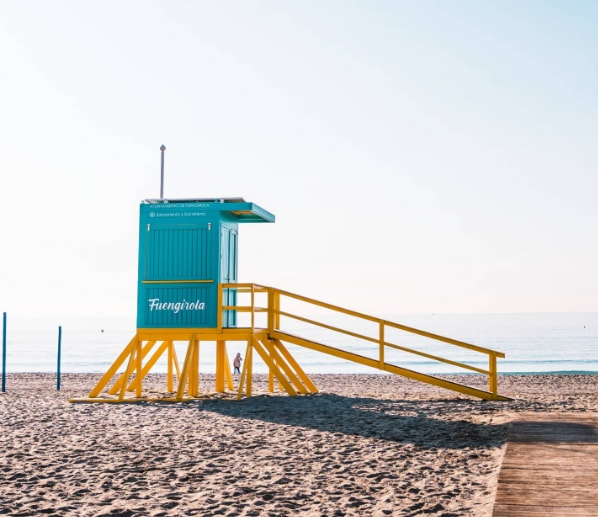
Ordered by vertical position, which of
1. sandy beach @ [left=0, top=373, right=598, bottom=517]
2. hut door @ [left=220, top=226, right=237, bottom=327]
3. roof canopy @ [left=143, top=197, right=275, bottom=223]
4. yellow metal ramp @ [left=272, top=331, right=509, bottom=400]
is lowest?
sandy beach @ [left=0, top=373, right=598, bottom=517]

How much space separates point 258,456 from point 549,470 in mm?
3002

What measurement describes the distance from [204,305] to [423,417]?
4.70 meters

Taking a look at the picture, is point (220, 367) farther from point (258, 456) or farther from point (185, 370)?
point (258, 456)

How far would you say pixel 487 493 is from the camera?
6.68 meters

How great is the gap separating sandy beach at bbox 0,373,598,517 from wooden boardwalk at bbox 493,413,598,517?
18 centimetres

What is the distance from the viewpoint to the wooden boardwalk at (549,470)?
5.96m

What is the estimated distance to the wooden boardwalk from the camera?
5961 mm

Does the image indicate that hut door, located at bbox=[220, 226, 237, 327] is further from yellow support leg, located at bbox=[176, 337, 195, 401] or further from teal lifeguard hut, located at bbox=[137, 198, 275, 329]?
yellow support leg, located at bbox=[176, 337, 195, 401]

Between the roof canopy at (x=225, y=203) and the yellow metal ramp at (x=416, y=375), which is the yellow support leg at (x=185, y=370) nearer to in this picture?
the yellow metal ramp at (x=416, y=375)

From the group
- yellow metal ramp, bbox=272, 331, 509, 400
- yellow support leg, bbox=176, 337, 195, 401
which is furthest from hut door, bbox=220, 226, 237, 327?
yellow metal ramp, bbox=272, 331, 509, 400

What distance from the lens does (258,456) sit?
864 cm

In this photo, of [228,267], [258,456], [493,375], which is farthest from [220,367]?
[258,456]

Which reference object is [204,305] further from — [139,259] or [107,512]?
[107,512]

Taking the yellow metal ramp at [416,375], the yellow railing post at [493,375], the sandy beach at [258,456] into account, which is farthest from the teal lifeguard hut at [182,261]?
the yellow railing post at [493,375]
